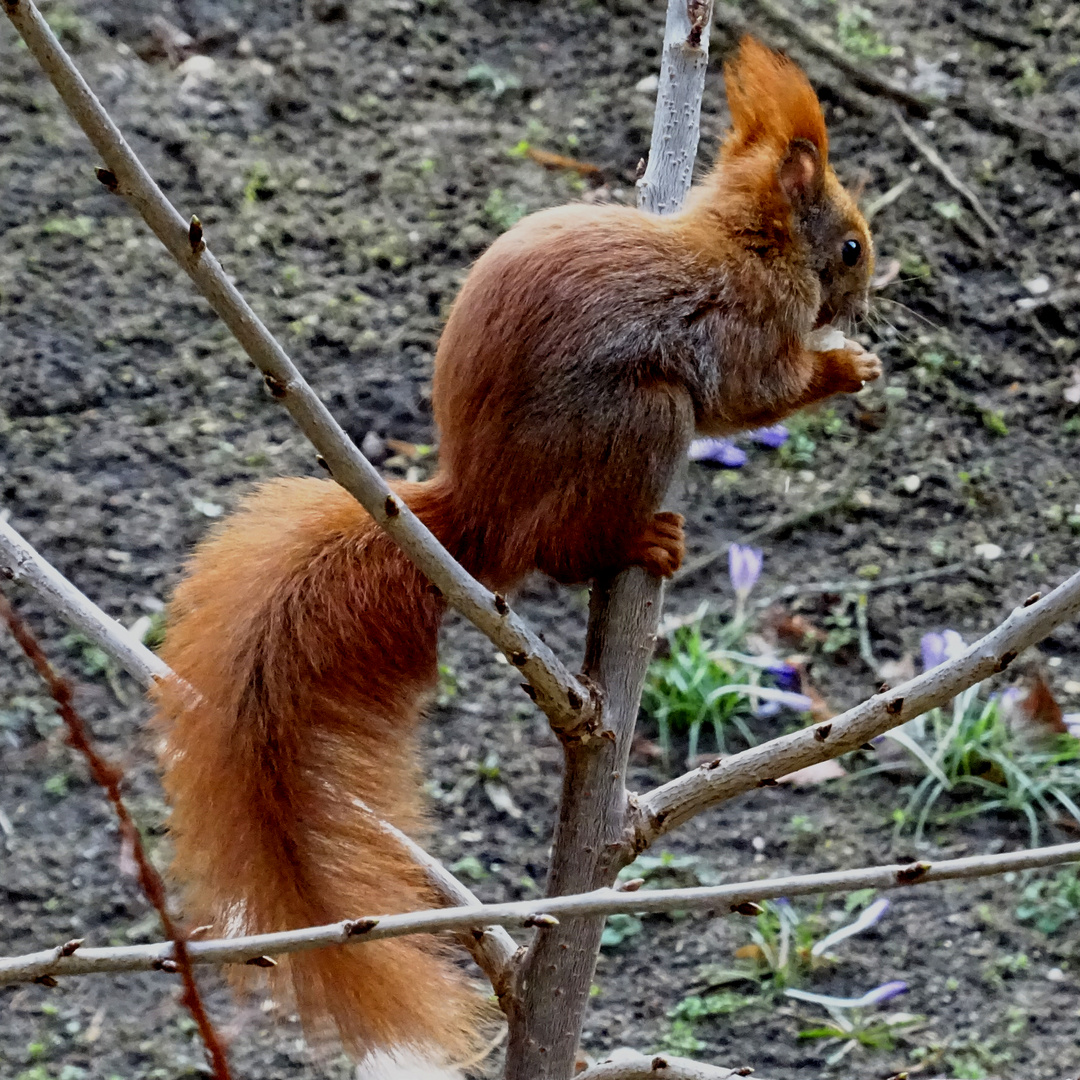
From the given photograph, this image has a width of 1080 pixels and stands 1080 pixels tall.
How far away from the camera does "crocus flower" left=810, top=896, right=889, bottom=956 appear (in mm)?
1558

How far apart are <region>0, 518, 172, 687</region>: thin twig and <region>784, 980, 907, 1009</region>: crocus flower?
92 centimetres

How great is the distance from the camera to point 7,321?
2.05m

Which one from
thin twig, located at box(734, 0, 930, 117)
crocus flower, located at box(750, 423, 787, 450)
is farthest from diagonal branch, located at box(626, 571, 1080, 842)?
thin twig, located at box(734, 0, 930, 117)

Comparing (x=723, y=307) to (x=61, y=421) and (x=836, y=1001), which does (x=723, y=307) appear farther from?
(x=61, y=421)

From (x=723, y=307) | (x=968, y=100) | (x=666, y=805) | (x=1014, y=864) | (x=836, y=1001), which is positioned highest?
(x=968, y=100)

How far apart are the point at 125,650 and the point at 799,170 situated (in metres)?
0.82

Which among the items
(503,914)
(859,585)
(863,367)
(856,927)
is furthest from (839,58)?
(503,914)

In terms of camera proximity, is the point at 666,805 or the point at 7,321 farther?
the point at 7,321

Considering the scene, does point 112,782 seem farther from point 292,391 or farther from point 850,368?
point 850,368

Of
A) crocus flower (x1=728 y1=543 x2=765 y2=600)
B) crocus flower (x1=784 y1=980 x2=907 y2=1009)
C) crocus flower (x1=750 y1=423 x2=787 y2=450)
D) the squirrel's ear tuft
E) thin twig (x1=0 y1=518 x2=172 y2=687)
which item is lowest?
crocus flower (x1=784 y1=980 x2=907 y2=1009)

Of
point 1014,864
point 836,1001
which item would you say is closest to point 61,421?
point 836,1001

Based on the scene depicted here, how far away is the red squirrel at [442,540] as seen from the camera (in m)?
0.93

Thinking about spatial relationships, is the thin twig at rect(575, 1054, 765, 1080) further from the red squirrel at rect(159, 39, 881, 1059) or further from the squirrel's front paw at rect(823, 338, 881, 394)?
the squirrel's front paw at rect(823, 338, 881, 394)

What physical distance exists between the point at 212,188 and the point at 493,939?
166 centimetres
